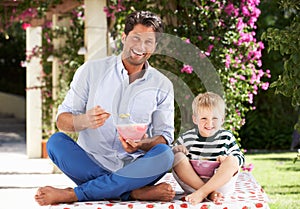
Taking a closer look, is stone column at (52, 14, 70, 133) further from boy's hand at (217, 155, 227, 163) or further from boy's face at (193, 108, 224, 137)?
boy's hand at (217, 155, 227, 163)

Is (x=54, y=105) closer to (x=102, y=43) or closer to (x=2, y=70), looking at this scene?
(x=102, y=43)

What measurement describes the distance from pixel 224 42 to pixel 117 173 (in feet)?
9.60

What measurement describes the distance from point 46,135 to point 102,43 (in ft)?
7.85

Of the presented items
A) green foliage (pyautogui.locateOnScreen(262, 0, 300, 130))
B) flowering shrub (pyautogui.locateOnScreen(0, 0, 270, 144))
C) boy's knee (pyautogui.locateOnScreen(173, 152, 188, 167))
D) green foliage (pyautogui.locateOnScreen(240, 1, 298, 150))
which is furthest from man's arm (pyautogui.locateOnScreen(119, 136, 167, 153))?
green foliage (pyautogui.locateOnScreen(240, 1, 298, 150))

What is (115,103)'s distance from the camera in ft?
12.8

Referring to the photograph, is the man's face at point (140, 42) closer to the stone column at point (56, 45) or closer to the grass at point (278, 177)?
the grass at point (278, 177)

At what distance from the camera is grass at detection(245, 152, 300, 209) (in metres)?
5.47

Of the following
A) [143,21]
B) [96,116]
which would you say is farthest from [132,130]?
[143,21]

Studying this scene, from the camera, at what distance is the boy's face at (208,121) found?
3.79 metres

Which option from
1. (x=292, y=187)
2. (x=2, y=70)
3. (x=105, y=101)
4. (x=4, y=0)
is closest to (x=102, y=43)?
(x=4, y=0)

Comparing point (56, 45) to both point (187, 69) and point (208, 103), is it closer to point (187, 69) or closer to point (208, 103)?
point (187, 69)

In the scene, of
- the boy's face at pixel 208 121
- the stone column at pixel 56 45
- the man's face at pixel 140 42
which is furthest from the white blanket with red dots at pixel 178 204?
the stone column at pixel 56 45

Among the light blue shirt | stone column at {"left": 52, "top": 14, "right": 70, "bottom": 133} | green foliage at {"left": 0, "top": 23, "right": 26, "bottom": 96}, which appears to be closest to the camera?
the light blue shirt

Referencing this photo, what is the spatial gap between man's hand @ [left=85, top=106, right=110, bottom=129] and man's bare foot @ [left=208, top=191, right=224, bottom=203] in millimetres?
629
